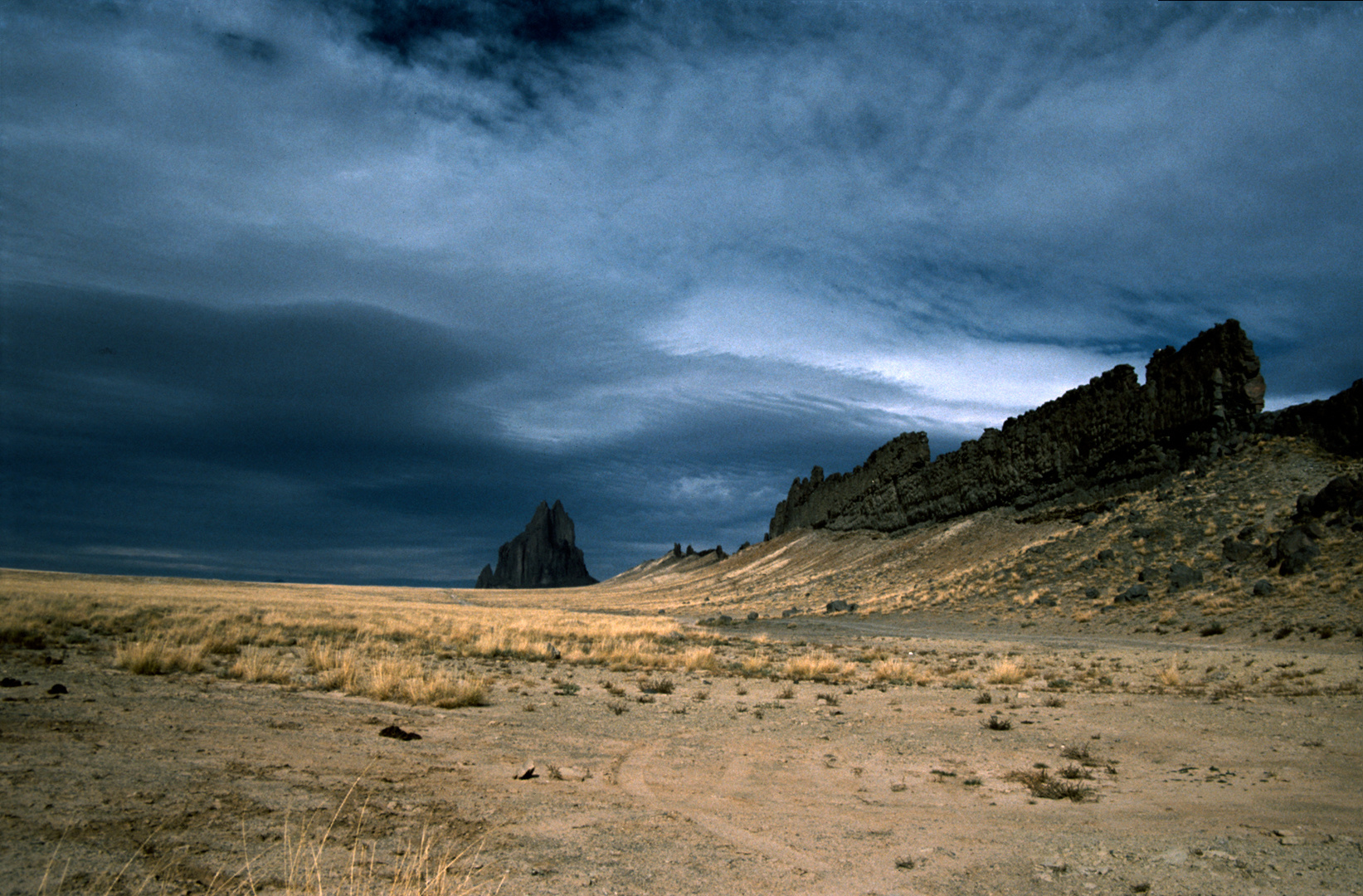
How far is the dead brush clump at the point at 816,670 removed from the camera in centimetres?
1598

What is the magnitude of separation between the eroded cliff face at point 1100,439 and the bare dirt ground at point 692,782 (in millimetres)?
31987

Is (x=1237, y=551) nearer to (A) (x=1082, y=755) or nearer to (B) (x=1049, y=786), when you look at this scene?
(A) (x=1082, y=755)

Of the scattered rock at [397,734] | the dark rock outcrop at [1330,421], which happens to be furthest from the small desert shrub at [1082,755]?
the dark rock outcrop at [1330,421]

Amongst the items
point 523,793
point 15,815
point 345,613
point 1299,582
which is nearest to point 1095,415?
point 1299,582

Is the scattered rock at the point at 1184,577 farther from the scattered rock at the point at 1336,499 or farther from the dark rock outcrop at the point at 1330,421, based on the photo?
the dark rock outcrop at the point at 1330,421

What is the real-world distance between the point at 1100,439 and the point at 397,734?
5353cm

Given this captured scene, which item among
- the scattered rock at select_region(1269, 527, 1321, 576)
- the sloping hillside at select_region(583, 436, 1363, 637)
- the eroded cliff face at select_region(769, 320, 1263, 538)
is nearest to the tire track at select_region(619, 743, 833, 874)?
the sloping hillside at select_region(583, 436, 1363, 637)

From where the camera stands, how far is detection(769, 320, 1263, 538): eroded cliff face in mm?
42469

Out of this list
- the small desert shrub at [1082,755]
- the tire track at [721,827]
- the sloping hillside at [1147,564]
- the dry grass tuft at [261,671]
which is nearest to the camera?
the tire track at [721,827]

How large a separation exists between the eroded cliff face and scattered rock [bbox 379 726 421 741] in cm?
4816

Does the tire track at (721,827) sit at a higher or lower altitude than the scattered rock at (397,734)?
lower

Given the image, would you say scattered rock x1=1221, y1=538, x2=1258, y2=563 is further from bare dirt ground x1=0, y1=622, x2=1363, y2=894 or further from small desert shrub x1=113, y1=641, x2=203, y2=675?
small desert shrub x1=113, y1=641, x2=203, y2=675

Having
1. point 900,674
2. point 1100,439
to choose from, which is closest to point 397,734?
point 900,674

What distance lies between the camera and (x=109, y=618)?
19.9 m
